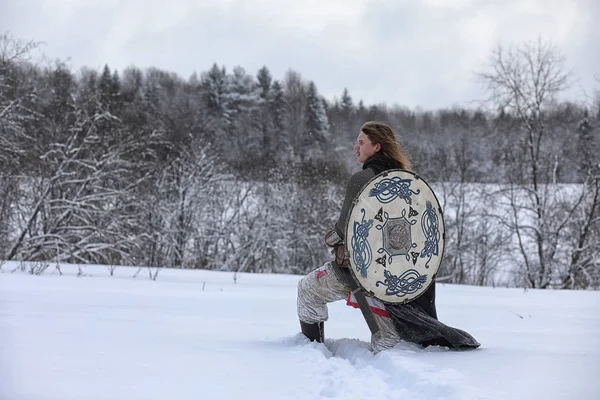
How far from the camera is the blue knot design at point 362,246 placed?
2.79m

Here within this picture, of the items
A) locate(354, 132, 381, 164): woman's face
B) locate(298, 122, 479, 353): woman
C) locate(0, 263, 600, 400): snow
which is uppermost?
locate(354, 132, 381, 164): woman's face

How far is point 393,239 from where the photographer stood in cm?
281

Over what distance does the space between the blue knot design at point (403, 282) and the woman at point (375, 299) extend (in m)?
0.14

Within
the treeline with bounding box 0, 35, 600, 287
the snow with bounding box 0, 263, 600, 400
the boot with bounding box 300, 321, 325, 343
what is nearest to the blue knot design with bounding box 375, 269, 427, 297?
the snow with bounding box 0, 263, 600, 400

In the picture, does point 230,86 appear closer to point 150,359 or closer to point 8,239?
point 8,239

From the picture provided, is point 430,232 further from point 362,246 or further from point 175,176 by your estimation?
point 175,176

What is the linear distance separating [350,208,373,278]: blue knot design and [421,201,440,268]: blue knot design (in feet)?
1.00

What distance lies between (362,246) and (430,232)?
397 mm

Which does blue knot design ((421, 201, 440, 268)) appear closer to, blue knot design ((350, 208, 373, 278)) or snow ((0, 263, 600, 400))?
blue knot design ((350, 208, 373, 278))

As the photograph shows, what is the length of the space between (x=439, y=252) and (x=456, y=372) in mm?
830

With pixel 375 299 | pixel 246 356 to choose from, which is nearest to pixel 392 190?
pixel 375 299

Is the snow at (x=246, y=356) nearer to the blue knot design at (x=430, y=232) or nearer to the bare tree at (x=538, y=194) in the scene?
the blue knot design at (x=430, y=232)

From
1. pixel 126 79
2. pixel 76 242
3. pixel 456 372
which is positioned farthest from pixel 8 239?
pixel 126 79

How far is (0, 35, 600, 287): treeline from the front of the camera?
12016mm
